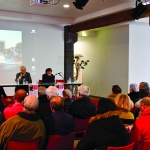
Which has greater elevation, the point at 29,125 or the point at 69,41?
the point at 69,41

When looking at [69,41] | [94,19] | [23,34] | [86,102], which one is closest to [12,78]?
[23,34]

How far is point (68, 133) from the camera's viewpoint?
2898mm

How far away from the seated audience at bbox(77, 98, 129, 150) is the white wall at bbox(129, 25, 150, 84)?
7.11m

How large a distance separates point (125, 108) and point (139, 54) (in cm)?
636

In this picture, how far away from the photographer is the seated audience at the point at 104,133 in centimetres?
230

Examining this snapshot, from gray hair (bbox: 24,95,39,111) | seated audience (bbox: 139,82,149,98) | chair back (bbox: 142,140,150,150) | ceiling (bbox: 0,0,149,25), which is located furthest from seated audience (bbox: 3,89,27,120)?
ceiling (bbox: 0,0,149,25)

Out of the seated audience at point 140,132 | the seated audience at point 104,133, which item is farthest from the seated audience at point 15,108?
the seated audience at point 140,132

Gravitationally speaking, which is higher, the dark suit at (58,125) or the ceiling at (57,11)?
the ceiling at (57,11)

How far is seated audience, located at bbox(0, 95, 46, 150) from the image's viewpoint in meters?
2.52

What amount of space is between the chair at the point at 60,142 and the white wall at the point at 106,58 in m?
6.80

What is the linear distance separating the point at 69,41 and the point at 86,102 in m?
6.42

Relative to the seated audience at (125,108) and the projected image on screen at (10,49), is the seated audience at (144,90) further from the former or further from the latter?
the projected image on screen at (10,49)

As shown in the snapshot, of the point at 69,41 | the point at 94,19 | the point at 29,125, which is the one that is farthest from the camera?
the point at 69,41

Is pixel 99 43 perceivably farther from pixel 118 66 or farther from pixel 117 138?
pixel 117 138
